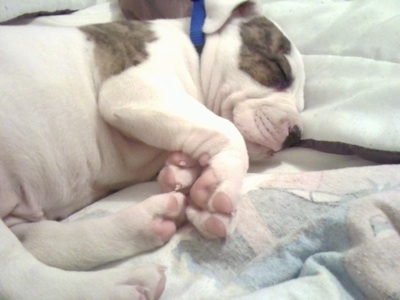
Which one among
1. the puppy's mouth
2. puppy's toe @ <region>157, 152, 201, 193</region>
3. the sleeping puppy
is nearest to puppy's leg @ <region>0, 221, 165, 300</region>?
the sleeping puppy

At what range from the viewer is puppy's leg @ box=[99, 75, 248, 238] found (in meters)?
1.12

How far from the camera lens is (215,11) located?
166 cm

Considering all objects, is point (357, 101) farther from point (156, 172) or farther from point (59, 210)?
point (59, 210)

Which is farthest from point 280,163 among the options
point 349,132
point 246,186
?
point 246,186

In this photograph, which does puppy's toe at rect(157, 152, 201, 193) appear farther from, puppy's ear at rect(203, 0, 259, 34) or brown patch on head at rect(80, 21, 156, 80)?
puppy's ear at rect(203, 0, 259, 34)

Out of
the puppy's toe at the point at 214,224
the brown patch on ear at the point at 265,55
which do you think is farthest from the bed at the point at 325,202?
the brown patch on ear at the point at 265,55

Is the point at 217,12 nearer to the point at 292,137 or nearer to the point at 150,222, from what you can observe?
the point at 292,137

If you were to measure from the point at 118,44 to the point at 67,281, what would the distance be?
750mm

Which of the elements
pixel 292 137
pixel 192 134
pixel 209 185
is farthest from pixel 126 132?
pixel 292 137

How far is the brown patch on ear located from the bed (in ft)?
0.44

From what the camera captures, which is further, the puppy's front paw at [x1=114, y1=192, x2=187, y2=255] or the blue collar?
the blue collar

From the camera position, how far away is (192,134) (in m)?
1.30

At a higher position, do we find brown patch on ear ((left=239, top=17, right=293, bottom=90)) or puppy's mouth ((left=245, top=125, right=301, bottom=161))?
brown patch on ear ((left=239, top=17, right=293, bottom=90))

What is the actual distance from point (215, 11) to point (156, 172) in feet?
1.81
